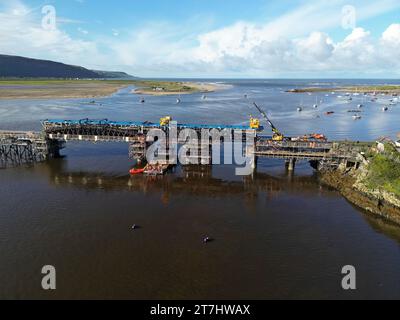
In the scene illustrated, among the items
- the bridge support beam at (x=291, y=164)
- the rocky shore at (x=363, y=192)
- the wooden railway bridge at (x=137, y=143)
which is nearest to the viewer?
the rocky shore at (x=363, y=192)

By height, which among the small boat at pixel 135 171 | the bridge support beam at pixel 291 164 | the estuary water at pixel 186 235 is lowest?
the estuary water at pixel 186 235

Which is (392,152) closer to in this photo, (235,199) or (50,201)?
(235,199)

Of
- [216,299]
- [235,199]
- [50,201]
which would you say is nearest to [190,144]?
[235,199]

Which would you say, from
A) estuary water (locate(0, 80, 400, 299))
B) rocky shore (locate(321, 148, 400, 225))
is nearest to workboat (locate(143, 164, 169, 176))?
estuary water (locate(0, 80, 400, 299))

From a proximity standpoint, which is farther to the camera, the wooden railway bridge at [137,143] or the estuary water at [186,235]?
the wooden railway bridge at [137,143]

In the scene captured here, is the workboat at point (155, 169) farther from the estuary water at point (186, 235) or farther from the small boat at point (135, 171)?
the estuary water at point (186, 235)

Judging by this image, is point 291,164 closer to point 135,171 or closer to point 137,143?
point 135,171

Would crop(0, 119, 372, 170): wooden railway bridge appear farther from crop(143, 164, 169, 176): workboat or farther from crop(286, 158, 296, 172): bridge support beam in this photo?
crop(143, 164, 169, 176): workboat

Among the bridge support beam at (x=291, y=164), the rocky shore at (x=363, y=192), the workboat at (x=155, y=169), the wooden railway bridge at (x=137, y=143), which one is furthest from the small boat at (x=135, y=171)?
the rocky shore at (x=363, y=192)

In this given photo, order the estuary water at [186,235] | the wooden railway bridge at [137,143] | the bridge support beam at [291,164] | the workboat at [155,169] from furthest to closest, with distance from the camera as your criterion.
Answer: the bridge support beam at [291,164], the workboat at [155,169], the wooden railway bridge at [137,143], the estuary water at [186,235]
